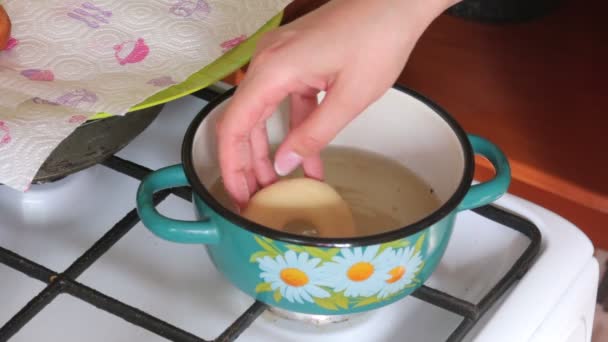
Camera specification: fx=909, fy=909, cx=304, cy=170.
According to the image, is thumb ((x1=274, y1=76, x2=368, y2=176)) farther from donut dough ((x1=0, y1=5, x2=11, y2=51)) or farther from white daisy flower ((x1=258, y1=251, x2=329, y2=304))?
donut dough ((x1=0, y1=5, x2=11, y2=51))

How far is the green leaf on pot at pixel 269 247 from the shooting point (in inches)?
16.0

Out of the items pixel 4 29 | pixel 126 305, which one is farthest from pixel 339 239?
pixel 4 29

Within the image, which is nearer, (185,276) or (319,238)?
(319,238)

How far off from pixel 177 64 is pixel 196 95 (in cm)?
4

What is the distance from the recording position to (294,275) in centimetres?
42

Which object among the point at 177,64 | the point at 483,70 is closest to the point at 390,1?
the point at 177,64

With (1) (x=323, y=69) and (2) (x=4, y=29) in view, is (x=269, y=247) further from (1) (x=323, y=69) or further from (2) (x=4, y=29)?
(2) (x=4, y=29)

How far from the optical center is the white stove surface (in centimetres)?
47

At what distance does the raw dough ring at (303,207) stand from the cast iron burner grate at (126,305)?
0.05m

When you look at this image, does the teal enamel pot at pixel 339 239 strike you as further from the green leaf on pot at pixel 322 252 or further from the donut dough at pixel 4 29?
the donut dough at pixel 4 29

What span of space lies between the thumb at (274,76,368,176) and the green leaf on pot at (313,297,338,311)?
0.07 metres

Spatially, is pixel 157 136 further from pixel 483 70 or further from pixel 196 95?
pixel 483 70

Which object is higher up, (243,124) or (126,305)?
(243,124)

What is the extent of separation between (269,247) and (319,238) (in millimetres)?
25
